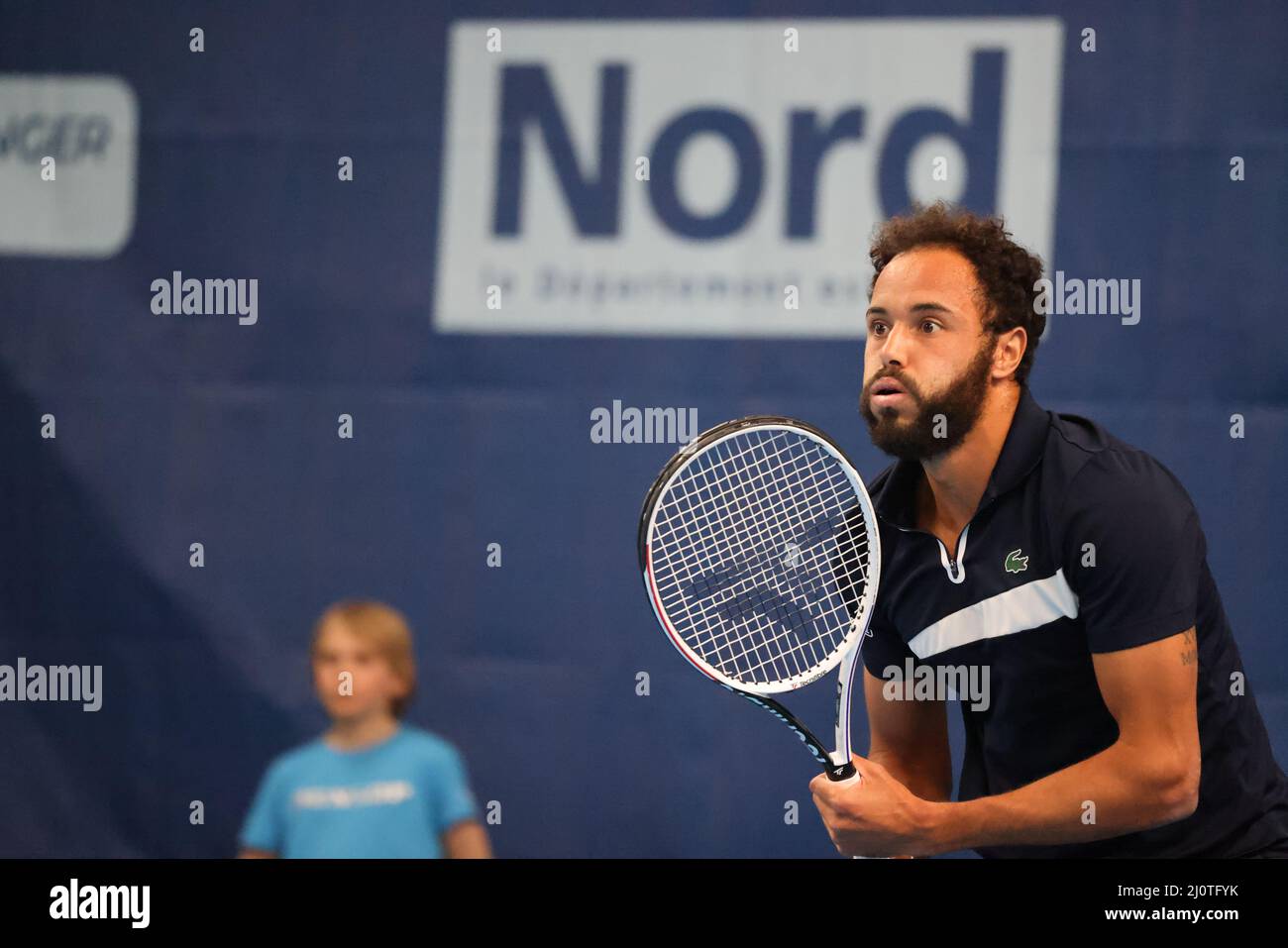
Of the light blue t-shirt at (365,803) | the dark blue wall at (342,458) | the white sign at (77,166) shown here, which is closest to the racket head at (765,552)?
the dark blue wall at (342,458)

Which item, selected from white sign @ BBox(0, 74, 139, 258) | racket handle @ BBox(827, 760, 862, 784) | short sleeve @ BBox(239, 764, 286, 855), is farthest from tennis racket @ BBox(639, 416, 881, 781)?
white sign @ BBox(0, 74, 139, 258)

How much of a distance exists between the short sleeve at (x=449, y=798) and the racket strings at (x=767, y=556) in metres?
0.61

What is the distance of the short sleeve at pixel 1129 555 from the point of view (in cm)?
206

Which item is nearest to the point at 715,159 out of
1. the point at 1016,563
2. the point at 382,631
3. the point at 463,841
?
the point at 382,631

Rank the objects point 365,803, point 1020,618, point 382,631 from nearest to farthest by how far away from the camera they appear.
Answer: point 1020,618
point 365,803
point 382,631

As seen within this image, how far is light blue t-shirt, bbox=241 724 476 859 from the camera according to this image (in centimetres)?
290

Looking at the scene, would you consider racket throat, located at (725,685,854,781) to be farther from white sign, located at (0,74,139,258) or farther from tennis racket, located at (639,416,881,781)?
white sign, located at (0,74,139,258)

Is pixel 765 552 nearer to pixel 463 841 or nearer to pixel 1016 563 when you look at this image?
pixel 1016 563

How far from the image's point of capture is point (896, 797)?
6.88 ft

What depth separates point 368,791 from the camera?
296 centimetres

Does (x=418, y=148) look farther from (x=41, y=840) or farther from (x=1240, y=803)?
(x=1240, y=803)

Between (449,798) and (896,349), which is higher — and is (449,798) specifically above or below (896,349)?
below

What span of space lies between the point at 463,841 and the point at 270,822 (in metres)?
0.43

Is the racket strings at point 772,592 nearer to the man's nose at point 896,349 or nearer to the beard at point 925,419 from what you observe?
the beard at point 925,419
